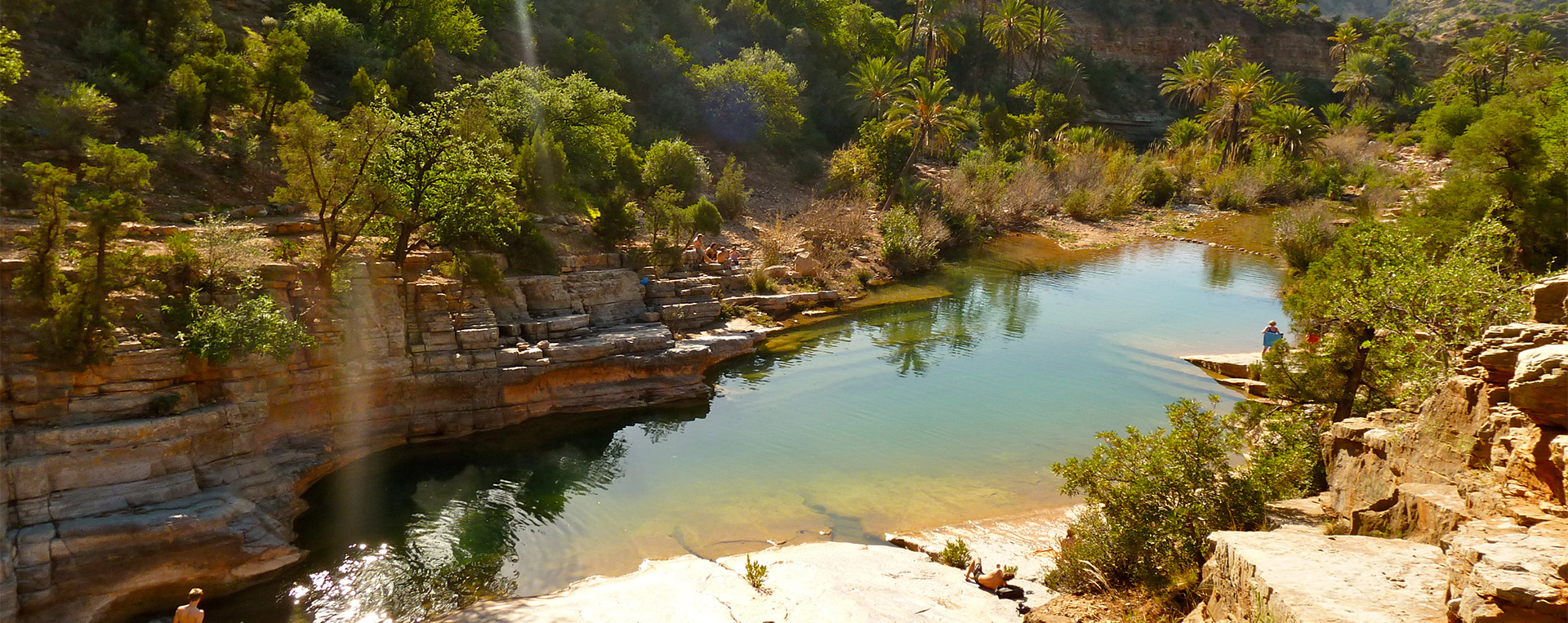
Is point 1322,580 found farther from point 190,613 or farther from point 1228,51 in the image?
point 1228,51

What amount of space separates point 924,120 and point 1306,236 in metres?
17.8

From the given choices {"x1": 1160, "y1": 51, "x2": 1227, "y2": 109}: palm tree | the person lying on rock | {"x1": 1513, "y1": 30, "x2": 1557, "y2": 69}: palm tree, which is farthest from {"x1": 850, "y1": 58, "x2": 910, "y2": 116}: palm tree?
{"x1": 1513, "y1": 30, "x2": 1557, "y2": 69}: palm tree

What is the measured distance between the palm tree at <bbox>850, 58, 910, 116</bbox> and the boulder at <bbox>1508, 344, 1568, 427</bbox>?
129 feet

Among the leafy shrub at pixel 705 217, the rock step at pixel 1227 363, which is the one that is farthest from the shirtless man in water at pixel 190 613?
the rock step at pixel 1227 363

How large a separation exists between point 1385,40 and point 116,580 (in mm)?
97085

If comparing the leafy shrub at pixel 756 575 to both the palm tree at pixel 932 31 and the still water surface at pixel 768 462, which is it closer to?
the still water surface at pixel 768 462

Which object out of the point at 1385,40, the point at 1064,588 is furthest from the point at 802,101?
the point at 1385,40

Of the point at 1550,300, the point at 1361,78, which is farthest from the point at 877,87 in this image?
the point at 1361,78

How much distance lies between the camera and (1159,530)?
11492mm

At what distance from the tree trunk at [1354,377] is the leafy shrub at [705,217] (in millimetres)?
21036

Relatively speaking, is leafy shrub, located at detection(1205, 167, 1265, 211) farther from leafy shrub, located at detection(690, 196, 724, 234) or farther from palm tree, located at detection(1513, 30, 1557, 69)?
leafy shrub, located at detection(690, 196, 724, 234)

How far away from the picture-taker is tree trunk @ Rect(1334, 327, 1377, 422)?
14.1 m

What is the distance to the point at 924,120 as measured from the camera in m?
41.7

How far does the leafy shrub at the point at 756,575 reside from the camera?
1338cm
